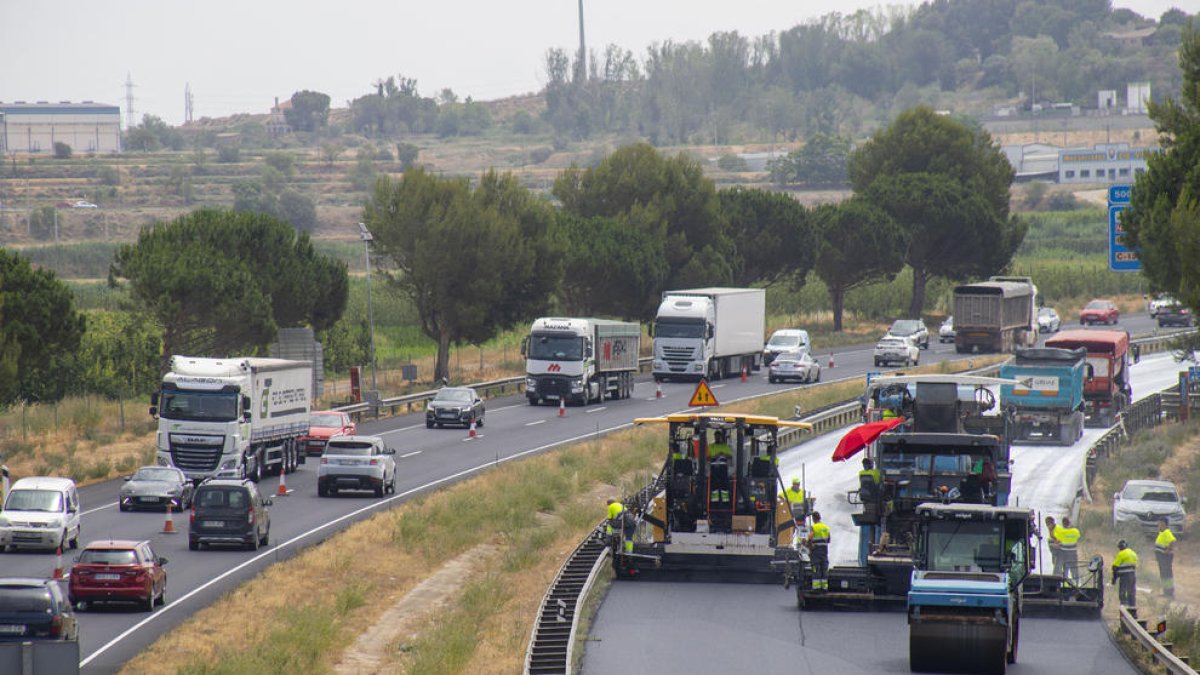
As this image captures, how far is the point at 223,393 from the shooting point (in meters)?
44.5

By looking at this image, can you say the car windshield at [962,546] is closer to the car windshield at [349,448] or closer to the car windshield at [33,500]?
the car windshield at [33,500]

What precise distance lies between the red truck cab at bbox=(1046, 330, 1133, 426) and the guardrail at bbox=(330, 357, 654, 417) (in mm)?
24634

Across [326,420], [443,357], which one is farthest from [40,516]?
[443,357]

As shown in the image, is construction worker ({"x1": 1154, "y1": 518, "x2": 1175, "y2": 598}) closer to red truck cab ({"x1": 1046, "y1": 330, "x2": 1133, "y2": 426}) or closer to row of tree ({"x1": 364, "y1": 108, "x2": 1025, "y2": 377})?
red truck cab ({"x1": 1046, "y1": 330, "x2": 1133, "y2": 426})

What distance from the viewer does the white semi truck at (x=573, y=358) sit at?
65750 mm

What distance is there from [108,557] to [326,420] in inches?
1023

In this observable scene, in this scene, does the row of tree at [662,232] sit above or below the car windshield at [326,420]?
above

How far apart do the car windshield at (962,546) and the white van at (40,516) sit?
20.0 metres

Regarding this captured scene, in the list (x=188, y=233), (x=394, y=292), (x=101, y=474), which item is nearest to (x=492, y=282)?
(x=394, y=292)

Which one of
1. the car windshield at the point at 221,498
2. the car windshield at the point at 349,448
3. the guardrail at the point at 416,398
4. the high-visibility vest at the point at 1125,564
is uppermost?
the high-visibility vest at the point at 1125,564

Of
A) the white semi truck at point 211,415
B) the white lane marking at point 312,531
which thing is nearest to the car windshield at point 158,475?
the white semi truck at point 211,415

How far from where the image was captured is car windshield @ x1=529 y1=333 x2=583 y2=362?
65.7m

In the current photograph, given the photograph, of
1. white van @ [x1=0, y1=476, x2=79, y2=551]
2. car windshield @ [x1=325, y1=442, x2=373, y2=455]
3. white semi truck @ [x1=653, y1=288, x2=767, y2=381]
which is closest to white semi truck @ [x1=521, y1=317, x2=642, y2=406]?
white semi truck @ [x1=653, y1=288, x2=767, y2=381]

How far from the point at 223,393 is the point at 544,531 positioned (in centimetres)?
1039
